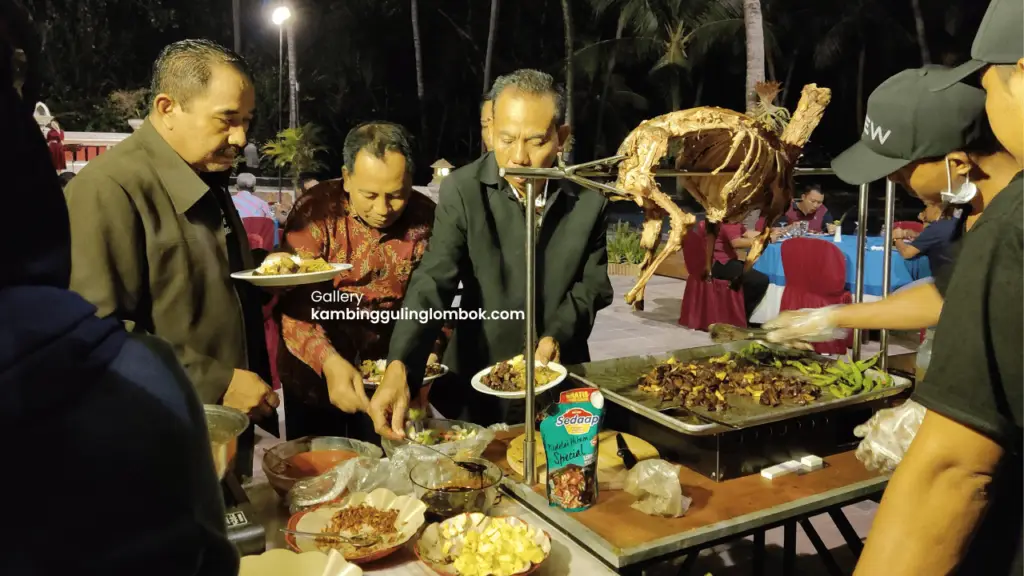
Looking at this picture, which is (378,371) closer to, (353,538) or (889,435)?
(353,538)

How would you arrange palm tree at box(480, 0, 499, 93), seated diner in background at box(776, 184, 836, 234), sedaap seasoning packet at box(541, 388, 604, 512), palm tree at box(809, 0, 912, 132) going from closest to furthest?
1. sedaap seasoning packet at box(541, 388, 604, 512)
2. seated diner in background at box(776, 184, 836, 234)
3. palm tree at box(480, 0, 499, 93)
4. palm tree at box(809, 0, 912, 132)

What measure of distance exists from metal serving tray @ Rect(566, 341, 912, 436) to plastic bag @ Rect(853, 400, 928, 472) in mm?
118

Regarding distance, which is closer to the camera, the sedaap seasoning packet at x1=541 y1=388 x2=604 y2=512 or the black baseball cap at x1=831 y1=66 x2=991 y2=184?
the black baseball cap at x1=831 y1=66 x2=991 y2=184

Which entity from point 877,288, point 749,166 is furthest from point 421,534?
point 877,288

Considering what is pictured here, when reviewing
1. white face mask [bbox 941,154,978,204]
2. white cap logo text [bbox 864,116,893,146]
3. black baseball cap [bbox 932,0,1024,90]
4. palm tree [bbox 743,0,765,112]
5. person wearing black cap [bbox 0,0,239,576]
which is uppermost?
palm tree [bbox 743,0,765,112]

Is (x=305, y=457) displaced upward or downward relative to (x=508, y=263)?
downward

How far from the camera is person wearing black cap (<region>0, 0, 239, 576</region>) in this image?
0.43 m

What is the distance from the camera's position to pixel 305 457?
5.64ft

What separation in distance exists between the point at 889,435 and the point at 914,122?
2.17 feet

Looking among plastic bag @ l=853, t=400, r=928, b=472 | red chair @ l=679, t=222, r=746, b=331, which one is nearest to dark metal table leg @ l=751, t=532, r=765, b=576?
plastic bag @ l=853, t=400, r=928, b=472

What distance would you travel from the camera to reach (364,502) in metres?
1.47

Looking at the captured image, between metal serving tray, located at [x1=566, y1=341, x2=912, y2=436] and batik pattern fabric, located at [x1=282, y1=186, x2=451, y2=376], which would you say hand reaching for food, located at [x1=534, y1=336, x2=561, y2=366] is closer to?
metal serving tray, located at [x1=566, y1=341, x2=912, y2=436]

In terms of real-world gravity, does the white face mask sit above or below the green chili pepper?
above

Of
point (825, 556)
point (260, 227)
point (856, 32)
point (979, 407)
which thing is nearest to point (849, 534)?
point (825, 556)
